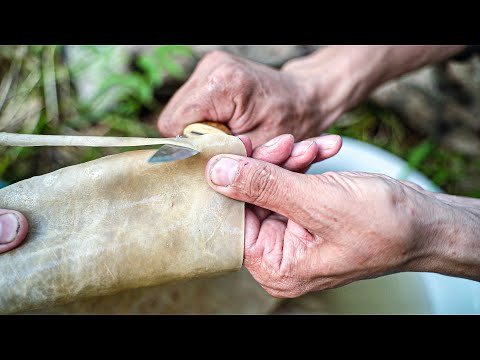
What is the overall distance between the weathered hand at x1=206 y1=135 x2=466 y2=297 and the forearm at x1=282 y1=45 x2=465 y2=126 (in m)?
0.54

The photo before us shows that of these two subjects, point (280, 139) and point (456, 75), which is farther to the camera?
point (456, 75)

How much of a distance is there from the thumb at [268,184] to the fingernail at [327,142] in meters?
0.21

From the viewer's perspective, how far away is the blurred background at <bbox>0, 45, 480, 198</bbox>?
1988 millimetres

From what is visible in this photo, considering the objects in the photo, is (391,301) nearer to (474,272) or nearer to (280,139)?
(474,272)

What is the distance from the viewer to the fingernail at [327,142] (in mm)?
1166

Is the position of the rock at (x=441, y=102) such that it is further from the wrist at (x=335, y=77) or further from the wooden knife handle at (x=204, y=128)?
the wooden knife handle at (x=204, y=128)

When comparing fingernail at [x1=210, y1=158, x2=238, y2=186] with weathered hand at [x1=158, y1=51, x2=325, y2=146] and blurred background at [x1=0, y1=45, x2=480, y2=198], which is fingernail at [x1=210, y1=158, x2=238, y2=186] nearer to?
weathered hand at [x1=158, y1=51, x2=325, y2=146]

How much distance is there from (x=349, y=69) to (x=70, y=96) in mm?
1285

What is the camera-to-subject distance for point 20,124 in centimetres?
200

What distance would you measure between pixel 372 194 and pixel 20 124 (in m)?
1.65

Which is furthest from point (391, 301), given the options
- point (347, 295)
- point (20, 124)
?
point (20, 124)

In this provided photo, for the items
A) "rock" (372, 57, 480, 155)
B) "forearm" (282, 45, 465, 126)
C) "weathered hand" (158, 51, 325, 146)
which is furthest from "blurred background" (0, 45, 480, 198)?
"weathered hand" (158, 51, 325, 146)

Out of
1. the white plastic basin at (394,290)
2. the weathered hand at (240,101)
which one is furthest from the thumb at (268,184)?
the white plastic basin at (394,290)

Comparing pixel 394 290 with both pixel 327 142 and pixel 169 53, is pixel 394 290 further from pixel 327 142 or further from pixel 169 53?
pixel 169 53
